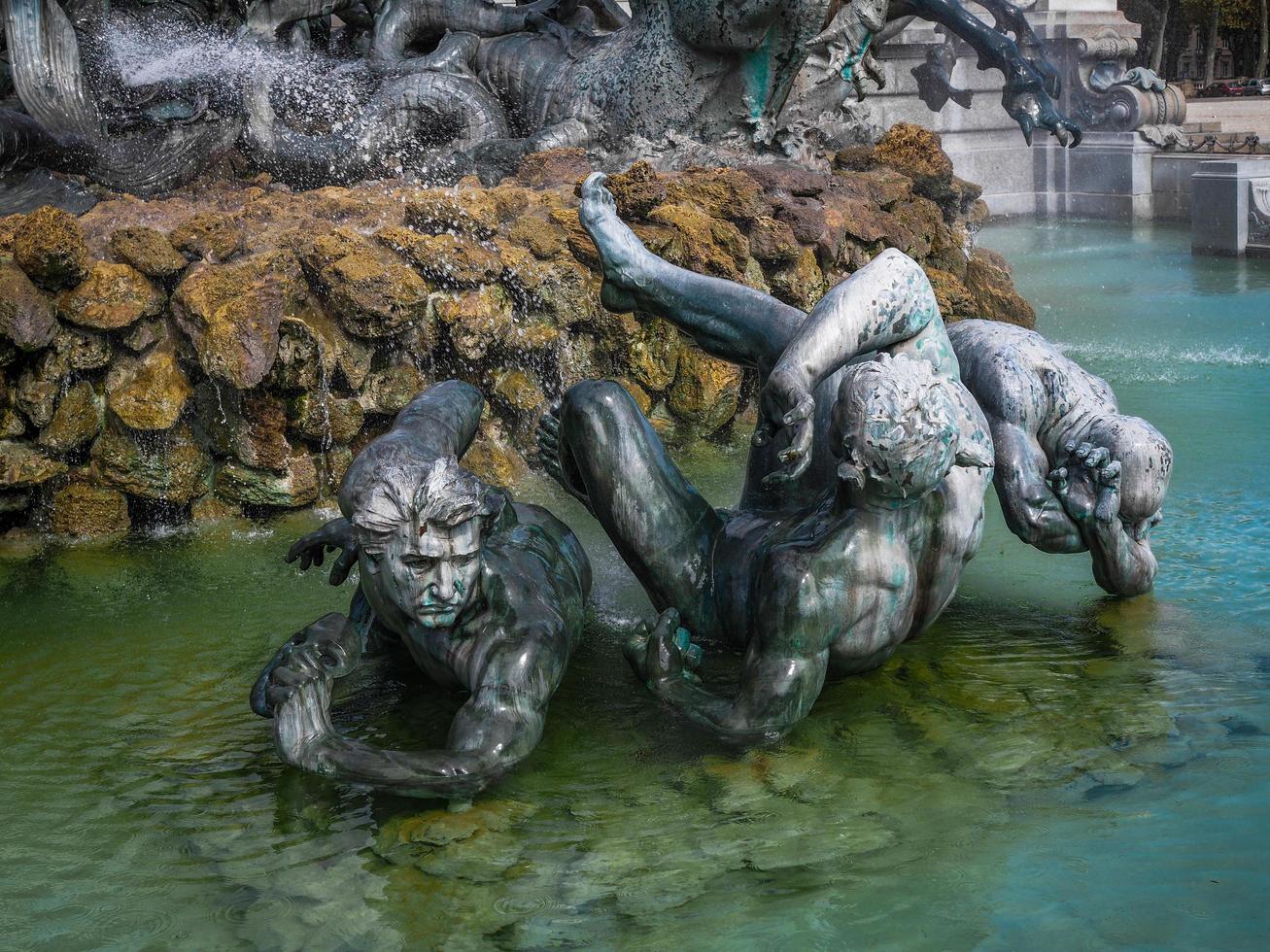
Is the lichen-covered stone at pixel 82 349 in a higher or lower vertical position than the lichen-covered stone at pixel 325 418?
higher

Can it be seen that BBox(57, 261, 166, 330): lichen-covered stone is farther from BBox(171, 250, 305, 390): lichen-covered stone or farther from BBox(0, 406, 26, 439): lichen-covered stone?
BBox(0, 406, 26, 439): lichen-covered stone

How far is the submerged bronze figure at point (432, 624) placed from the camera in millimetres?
3125

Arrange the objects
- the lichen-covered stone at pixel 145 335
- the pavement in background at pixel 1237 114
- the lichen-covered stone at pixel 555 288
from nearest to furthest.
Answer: the lichen-covered stone at pixel 145 335 < the lichen-covered stone at pixel 555 288 < the pavement in background at pixel 1237 114

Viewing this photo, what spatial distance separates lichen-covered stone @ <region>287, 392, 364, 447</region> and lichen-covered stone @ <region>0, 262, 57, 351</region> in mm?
1000

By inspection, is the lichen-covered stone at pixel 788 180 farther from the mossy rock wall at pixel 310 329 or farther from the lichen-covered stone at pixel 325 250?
the lichen-covered stone at pixel 325 250

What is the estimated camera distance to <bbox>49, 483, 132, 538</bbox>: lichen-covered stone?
5.81 m

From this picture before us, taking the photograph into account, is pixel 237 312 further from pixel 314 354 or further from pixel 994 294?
pixel 994 294

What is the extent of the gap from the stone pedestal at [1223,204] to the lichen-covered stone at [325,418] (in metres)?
9.30

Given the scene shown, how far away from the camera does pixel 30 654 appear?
14.9 feet

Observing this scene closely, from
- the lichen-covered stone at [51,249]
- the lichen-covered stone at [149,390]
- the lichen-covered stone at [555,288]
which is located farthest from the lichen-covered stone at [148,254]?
the lichen-covered stone at [555,288]

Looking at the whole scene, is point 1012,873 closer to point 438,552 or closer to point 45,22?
point 438,552

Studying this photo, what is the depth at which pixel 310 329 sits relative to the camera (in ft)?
19.4

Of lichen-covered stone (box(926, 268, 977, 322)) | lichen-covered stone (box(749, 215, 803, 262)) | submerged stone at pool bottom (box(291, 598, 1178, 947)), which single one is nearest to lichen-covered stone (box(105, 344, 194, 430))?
submerged stone at pool bottom (box(291, 598, 1178, 947))

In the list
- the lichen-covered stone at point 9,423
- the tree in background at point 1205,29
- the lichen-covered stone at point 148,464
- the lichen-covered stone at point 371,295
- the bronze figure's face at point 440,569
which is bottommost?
the lichen-covered stone at point 148,464
